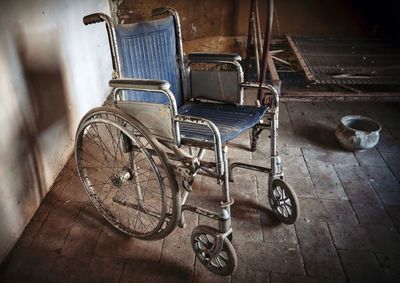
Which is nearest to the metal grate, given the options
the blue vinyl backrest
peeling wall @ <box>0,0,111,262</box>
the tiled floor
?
the tiled floor

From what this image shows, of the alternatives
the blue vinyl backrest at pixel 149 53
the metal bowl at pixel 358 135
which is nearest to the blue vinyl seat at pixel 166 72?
the blue vinyl backrest at pixel 149 53

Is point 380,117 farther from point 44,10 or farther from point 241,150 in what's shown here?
point 44,10

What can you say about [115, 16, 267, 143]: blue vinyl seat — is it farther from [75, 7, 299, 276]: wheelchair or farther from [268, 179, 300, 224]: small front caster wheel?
[268, 179, 300, 224]: small front caster wheel

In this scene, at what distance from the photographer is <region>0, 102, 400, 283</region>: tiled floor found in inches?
67.2

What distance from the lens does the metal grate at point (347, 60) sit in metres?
2.83

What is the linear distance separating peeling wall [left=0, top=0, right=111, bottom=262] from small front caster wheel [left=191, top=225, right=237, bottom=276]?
1.04 metres

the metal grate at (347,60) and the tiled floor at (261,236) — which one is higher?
the metal grate at (347,60)

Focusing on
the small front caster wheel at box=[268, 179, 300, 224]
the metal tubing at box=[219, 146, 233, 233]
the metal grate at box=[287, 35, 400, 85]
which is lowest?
the small front caster wheel at box=[268, 179, 300, 224]

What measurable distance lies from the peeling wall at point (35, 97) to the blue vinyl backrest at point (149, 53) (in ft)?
2.02

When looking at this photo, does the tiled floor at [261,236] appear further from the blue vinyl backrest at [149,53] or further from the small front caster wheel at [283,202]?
the blue vinyl backrest at [149,53]

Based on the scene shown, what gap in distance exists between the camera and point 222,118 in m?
1.81

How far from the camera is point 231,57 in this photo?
1891 millimetres

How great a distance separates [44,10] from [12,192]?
3.84 ft

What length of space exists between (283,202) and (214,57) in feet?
3.14
